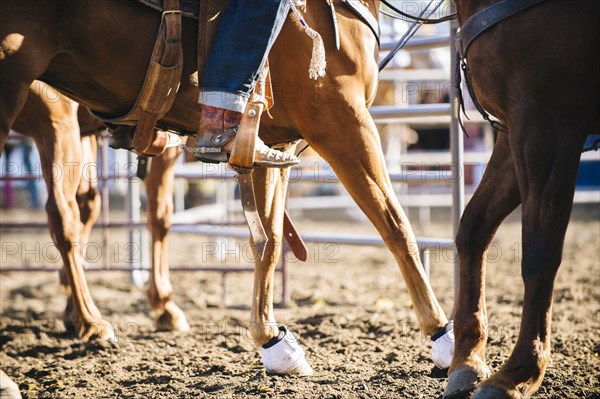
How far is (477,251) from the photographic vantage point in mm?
2785

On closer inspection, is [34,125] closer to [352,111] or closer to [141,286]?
[352,111]

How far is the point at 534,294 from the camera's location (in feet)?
7.56

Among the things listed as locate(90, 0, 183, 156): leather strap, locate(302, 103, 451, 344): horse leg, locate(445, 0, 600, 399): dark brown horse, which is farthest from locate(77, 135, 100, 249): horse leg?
locate(445, 0, 600, 399): dark brown horse

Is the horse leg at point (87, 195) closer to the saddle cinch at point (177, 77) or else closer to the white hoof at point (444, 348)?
the saddle cinch at point (177, 77)

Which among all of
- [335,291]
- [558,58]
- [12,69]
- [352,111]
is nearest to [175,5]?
[12,69]

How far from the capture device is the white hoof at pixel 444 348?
311 centimetres

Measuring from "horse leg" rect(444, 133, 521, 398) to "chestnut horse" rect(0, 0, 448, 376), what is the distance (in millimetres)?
317

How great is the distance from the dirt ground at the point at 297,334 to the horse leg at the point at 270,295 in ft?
0.34

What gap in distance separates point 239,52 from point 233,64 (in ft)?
0.17

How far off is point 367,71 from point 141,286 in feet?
13.1

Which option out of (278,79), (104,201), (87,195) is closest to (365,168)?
(278,79)

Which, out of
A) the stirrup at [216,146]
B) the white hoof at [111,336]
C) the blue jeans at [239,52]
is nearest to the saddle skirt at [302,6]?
the blue jeans at [239,52]

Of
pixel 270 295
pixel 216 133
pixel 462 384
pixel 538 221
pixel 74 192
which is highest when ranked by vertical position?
pixel 216 133

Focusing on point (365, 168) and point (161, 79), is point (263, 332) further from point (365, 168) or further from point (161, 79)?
point (161, 79)
